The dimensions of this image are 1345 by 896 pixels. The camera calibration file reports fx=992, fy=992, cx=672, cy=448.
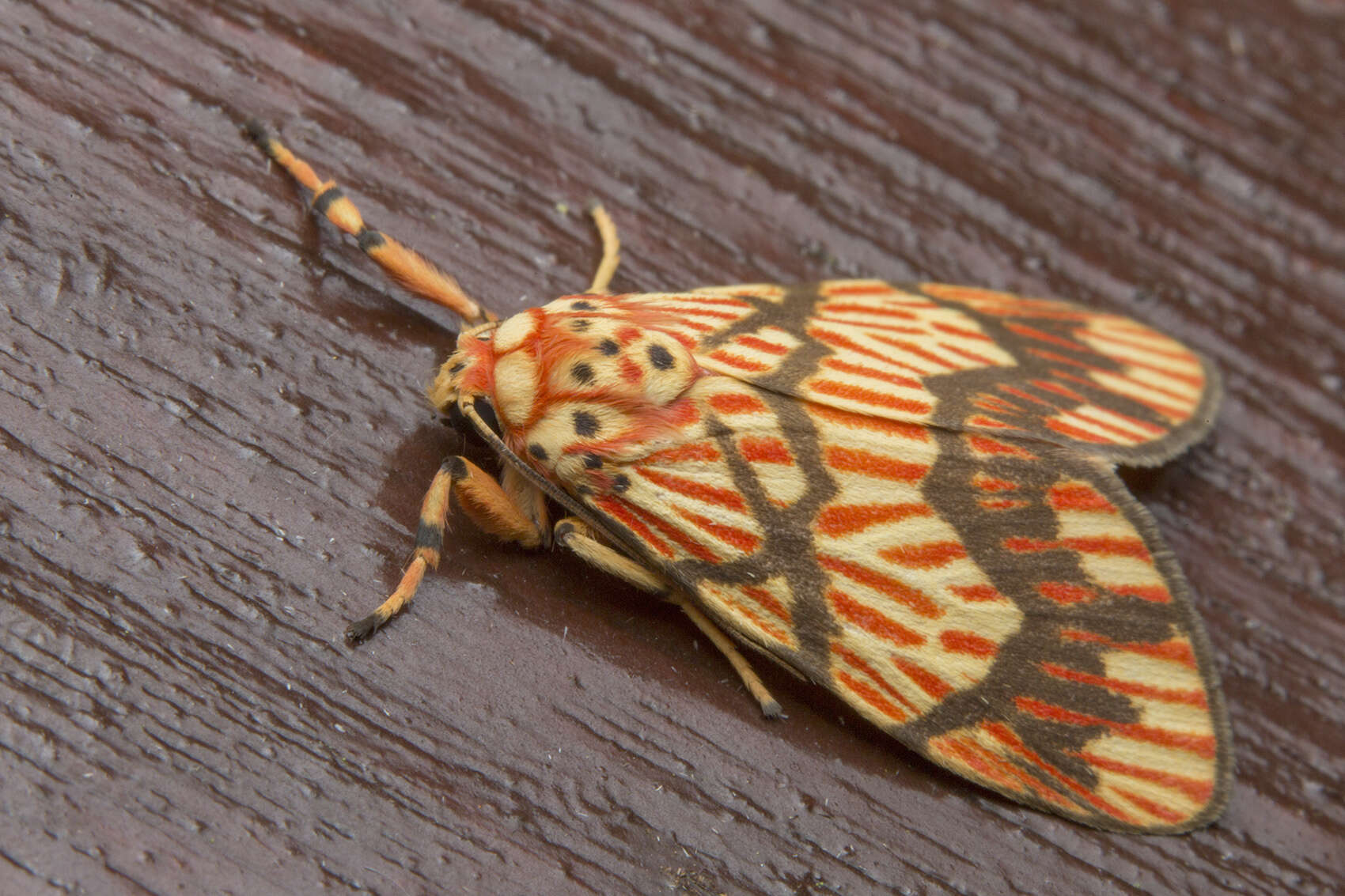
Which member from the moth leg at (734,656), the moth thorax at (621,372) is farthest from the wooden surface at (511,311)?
the moth thorax at (621,372)

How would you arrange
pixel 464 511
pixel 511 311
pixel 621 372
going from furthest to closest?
pixel 511 311 → pixel 621 372 → pixel 464 511

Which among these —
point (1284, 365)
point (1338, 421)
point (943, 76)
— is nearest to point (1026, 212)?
point (943, 76)

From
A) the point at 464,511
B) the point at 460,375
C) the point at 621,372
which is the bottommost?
the point at 464,511

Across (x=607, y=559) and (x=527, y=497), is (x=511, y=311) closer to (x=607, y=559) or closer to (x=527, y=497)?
(x=527, y=497)

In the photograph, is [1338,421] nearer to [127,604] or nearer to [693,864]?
[693,864]

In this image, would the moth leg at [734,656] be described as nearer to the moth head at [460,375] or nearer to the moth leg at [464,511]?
the moth leg at [464,511]

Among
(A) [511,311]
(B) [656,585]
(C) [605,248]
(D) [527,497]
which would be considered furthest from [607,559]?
(C) [605,248]

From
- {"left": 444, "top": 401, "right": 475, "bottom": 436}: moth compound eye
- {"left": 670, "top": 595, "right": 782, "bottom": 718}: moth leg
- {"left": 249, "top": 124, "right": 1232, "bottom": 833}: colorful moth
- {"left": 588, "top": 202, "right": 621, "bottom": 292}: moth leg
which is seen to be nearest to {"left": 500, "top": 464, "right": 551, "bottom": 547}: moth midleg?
{"left": 249, "top": 124, "right": 1232, "bottom": 833}: colorful moth
